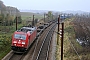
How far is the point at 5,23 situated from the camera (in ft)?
202

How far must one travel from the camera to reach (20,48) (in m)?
26.2

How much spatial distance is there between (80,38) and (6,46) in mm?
30949

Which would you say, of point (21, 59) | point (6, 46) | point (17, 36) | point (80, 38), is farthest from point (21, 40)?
point (80, 38)

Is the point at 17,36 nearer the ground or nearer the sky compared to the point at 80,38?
nearer the sky

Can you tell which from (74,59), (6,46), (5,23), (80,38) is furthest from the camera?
(5,23)

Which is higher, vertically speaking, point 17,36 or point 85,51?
point 17,36

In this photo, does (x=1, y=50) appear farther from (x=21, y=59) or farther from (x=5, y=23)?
(x=5, y=23)

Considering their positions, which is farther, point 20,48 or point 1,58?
point 20,48

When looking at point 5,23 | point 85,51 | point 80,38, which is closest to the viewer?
point 85,51

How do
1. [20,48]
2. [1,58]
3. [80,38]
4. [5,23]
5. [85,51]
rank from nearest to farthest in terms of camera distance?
[1,58], [20,48], [85,51], [80,38], [5,23]

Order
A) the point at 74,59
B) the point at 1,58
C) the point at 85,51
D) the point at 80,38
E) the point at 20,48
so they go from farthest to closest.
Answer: the point at 80,38
the point at 85,51
the point at 74,59
the point at 20,48
the point at 1,58

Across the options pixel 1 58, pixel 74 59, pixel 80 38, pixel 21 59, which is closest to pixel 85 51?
pixel 74 59

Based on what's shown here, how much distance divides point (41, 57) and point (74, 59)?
563 cm

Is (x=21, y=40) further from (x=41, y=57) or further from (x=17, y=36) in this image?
(x=41, y=57)
